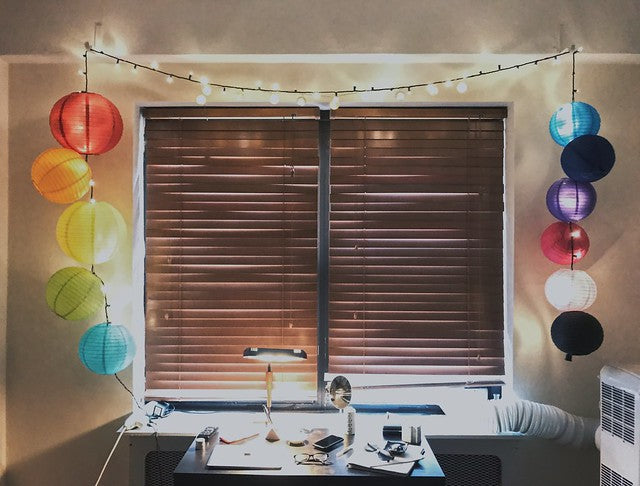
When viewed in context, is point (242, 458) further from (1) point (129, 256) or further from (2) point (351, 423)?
(1) point (129, 256)

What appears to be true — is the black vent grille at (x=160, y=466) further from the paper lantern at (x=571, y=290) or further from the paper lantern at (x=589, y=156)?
the paper lantern at (x=589, y=156)

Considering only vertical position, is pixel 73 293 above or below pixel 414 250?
below

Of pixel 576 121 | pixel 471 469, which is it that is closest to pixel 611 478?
pixel 471 469

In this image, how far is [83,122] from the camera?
2.35 meters

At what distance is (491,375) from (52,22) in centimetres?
279

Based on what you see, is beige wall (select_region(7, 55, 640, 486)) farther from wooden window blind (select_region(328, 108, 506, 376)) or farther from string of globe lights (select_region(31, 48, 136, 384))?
string of globe lights (select_region(31, 48, 136, 384))

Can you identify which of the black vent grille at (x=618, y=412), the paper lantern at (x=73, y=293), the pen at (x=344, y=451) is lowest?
the pen at (x=344, y=451)

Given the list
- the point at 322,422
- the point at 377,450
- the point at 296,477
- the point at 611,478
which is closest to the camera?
the point at 296,477

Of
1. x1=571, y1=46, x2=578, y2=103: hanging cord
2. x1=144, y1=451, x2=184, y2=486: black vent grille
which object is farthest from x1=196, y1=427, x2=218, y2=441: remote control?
x1=571, y1=46, x2=578, y2=103: hanging cord

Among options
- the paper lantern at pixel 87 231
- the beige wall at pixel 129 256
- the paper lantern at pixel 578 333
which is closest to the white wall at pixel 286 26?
the beige wall at pixel 129 256

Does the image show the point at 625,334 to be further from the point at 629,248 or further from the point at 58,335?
the point at 58,335

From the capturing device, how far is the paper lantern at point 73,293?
7.86ft

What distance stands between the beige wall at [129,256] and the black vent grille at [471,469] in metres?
0.40

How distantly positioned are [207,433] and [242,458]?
10.7 inches
